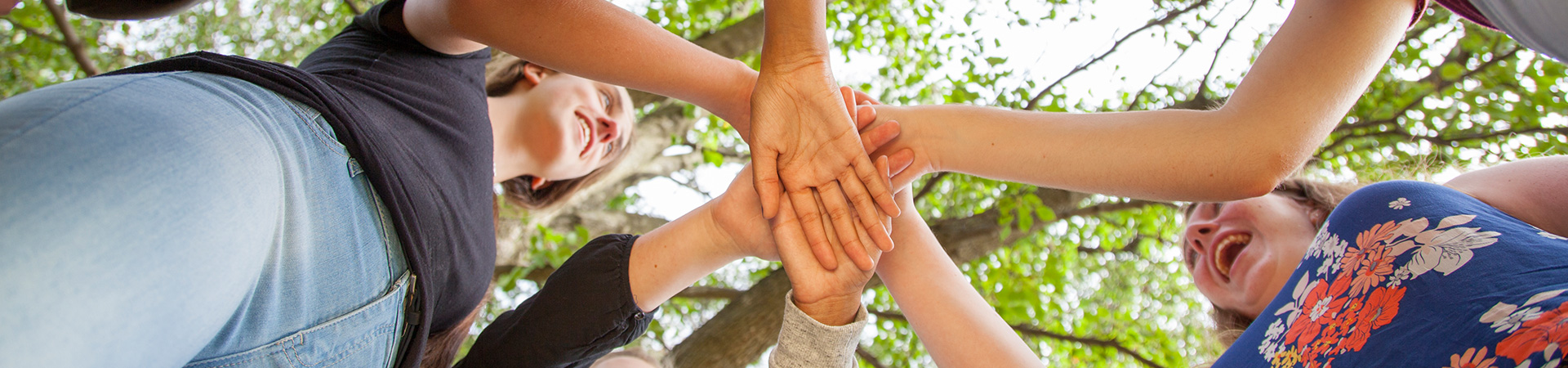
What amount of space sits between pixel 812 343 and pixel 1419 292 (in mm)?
1089

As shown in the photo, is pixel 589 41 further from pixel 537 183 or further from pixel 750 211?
pixel 537 183

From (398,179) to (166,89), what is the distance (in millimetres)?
374

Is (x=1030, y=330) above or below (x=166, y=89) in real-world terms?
below

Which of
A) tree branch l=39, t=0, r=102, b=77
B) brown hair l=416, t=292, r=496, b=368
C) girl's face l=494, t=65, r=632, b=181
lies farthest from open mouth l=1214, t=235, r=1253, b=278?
tree branch l=39, t=0, r=102, b=77

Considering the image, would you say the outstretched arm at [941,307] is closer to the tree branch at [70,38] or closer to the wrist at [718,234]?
the wrist at [718,234]

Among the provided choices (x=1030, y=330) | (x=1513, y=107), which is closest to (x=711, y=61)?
(x=1030, y=330)

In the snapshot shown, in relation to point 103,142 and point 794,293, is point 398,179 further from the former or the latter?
point 794,293

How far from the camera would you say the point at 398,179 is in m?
1.25

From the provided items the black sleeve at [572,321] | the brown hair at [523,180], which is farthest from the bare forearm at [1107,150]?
the brown hair at [523,180]

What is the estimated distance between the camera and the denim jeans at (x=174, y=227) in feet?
2.23

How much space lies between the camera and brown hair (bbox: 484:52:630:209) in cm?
247

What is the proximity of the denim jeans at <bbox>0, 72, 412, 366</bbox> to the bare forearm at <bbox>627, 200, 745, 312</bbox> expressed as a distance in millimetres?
618

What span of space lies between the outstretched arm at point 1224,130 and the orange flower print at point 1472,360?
46 cm

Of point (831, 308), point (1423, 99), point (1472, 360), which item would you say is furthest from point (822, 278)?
point (1423, 99)
